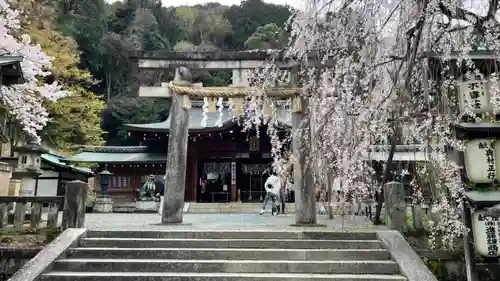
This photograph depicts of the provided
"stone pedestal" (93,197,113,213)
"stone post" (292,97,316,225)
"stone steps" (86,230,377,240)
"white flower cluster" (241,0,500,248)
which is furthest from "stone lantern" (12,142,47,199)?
"white flower cluster" (241,0,500,248)

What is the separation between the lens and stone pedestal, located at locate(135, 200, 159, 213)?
17.8m

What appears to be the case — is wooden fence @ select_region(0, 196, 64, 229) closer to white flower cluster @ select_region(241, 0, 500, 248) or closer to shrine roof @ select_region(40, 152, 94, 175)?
white flower cluster @ select_region(241, 0, 500, 248)

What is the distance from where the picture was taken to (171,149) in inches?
347

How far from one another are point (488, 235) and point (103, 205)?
16103mm

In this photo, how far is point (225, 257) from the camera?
19.6 ft

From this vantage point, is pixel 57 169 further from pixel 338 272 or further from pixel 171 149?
pixel 338 272

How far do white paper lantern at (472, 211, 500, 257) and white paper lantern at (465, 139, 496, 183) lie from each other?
49 cm

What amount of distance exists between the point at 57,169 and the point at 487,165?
55.0 ft

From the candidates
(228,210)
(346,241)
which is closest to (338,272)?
(346,241)

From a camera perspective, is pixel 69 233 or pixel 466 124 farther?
pixel 69 233

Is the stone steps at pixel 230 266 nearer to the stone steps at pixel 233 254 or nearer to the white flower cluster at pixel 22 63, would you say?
the stone steps at pixel 233 254

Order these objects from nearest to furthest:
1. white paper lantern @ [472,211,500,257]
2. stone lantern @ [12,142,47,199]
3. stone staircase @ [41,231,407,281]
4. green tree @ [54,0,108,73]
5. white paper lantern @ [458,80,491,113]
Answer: white paper lantern @ [472,211,500,257], white paper lantern @ [458,80,491,113], stone staircase @ [41,231,407,281], stone lantern @ [12,142,47,199], green tree @ [54,0,108,73]

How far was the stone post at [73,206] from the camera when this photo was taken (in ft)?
22.0

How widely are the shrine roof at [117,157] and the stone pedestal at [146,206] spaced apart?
2554 millimetres
